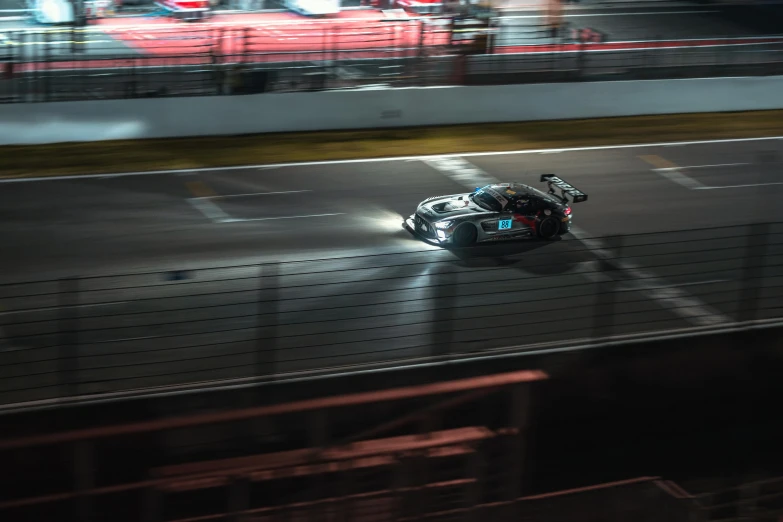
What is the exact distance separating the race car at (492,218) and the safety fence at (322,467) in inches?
334

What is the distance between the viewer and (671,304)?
9.38 metres

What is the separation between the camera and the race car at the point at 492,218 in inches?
584

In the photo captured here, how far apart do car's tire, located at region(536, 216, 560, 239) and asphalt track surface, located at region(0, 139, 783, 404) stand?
226 millimetres

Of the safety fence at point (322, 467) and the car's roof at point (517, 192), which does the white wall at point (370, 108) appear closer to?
the car's roof at point (517, 192)

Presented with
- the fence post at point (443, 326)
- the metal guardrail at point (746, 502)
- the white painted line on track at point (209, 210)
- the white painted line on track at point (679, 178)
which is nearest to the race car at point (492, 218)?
the white painted line on track at point (209, 210)

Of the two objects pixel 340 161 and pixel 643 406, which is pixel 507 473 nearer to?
pixel 643 406

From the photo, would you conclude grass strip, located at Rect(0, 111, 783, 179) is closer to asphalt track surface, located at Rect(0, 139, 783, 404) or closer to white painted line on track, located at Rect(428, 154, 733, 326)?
asphalt track surface, located at Rect(0, 139, 783, 404)

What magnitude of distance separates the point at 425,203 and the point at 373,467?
947cm

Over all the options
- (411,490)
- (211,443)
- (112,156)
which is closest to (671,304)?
(411,490)

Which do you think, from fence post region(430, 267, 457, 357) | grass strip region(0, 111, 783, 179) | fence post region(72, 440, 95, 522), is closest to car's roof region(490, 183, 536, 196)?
grass strip region(0, 111, 783, 179)

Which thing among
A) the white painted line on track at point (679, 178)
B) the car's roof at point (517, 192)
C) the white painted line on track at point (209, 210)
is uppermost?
the car's roof at point (517, 192)

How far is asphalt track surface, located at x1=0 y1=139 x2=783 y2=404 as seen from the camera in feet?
32.6

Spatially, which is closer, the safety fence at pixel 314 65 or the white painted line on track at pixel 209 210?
the white painted line on track at pixel 209 210

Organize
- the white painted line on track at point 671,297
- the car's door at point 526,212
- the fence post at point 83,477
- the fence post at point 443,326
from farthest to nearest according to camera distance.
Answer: the car's door at point 526,212 → the white painted line on track at point 671,297 → the fence post at point 443,326 → the fence post at point 83,477
